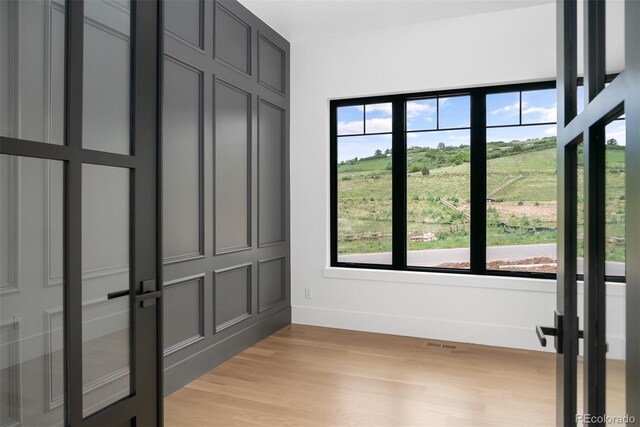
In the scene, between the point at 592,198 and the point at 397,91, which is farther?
the point at 397,91

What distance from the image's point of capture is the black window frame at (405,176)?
3.77m

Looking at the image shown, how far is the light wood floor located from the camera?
2402mm

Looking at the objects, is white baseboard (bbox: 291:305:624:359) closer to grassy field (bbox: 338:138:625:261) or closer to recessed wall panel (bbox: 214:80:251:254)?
grassy field (bbox: 338:138:625:261)

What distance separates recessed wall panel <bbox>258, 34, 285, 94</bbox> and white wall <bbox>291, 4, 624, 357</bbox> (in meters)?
0.19

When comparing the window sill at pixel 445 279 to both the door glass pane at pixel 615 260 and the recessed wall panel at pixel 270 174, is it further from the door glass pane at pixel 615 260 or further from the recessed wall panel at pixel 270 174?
the door glass pane at pixel 615 260

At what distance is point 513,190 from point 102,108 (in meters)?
3.42

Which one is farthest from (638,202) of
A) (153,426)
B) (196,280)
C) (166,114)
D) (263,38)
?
(263,38)

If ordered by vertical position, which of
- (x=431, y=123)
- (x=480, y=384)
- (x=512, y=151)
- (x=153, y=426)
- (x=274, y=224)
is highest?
(x=431, y=123)

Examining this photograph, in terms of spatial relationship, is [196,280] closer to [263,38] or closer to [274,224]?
[274,224]

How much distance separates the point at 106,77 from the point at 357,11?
9.14ft

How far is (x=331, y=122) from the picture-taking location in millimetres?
4281

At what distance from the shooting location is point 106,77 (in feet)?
4.50

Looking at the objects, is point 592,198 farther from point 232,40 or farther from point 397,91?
point 397,91

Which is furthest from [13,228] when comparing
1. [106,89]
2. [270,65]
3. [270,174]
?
[270,65]
